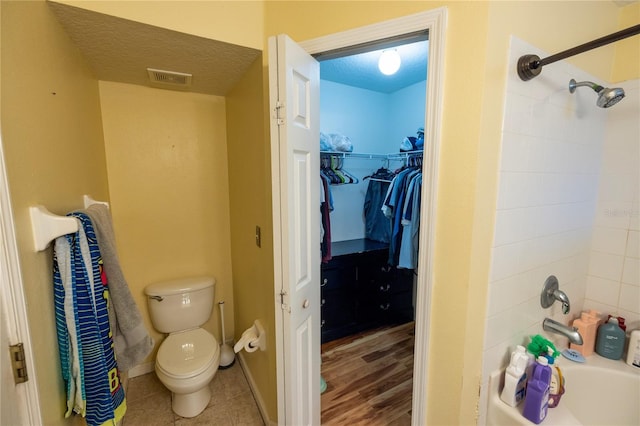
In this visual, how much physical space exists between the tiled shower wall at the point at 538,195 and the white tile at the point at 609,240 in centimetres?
11

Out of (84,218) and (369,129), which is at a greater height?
(369,129)

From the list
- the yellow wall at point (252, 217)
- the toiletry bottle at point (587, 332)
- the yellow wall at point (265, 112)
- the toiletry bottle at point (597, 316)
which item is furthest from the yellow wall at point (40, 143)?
the toiletry bottle at point (597, 316)

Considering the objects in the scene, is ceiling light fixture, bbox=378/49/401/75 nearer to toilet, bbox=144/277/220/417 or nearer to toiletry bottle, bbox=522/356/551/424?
toiletry bottle, bbox=522/356/551/424

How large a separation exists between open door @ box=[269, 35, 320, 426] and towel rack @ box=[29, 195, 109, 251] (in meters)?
0.63

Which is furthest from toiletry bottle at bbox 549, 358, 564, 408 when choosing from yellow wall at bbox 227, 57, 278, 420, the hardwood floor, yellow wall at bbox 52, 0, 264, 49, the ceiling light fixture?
yellow wall at bbox 52, 0, 264, 49

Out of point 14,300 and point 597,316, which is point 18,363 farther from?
point 597,316

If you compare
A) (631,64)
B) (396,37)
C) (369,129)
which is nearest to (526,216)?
(396,37)

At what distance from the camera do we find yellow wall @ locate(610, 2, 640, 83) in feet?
4.27

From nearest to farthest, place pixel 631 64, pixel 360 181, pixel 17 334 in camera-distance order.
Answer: pixel 17 334, pixel 631 64, pixel 360 181

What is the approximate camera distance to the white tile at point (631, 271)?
136 cm

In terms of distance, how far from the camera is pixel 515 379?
3.59ft

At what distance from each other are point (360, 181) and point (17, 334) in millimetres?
2564

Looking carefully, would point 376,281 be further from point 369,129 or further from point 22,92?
point 22,92

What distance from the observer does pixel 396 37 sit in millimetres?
1025
